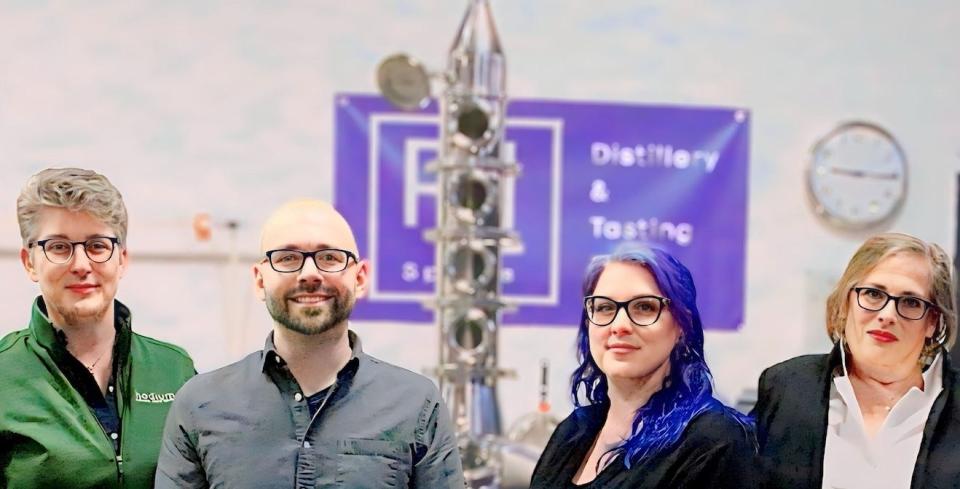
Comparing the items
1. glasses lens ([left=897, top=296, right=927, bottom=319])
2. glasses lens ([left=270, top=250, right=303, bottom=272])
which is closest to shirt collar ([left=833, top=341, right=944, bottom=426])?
glasses lens ([left=897, top=296, right=927, bottom=319])

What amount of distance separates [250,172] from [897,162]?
2.75 meters

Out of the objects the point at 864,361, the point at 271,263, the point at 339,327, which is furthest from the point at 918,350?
the point at 271,263

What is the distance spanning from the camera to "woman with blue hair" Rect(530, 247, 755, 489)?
4.91 ft

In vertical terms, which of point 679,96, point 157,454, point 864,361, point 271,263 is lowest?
point 157,454

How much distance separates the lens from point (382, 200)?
418cm

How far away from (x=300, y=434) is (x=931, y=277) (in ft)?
3.47

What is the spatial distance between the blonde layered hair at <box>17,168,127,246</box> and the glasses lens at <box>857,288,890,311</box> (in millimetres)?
1254

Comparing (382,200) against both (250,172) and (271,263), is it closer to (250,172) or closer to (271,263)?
(250,172)

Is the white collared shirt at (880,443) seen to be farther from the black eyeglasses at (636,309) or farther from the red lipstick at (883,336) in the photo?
the black eyeglasses at (636,309)

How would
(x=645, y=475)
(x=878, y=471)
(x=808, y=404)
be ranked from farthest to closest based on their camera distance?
(x=808, y=404)
(x=878, y=471)
(x=645, y=475)

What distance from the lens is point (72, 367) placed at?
167cm

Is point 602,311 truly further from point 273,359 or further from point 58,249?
point 58,249

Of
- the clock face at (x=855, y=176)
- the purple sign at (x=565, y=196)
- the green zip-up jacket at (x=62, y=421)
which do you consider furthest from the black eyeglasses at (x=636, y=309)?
the clock face at (x=855, y=176)

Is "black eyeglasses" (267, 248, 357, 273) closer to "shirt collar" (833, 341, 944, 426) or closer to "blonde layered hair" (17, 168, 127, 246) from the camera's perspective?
"blonde layered hair" (17, 168, 127, 246)
